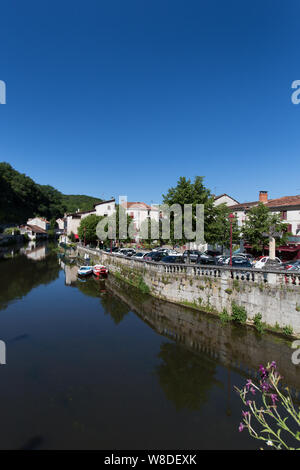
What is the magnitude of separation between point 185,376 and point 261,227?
24.0 meters

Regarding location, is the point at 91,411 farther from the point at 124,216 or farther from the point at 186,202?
the point at 124,216

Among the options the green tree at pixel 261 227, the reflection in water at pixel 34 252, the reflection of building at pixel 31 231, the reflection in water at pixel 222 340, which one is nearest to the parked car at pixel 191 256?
the reflection in water at pixel 222 340

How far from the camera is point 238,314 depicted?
13859mm

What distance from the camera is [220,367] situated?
10.6 metres

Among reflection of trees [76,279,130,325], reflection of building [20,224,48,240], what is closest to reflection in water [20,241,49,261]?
reflection of trees [76,279,130,325]

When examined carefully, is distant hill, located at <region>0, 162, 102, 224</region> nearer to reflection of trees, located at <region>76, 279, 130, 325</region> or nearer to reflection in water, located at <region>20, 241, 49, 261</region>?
reflection in water, located at <region>20, 241, 49, 261</region>

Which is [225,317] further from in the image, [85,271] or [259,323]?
[85,271]

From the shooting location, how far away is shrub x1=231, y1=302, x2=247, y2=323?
539 inches

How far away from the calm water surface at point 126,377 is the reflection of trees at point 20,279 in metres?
5.27

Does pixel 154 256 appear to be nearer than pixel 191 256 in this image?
Yes

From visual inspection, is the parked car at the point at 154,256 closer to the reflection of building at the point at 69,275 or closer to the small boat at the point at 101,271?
the small boat at the point at 101,271

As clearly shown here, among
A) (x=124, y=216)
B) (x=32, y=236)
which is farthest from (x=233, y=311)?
(x=32, y=236)

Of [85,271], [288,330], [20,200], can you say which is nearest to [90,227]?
[85,271]

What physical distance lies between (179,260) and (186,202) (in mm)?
5473
